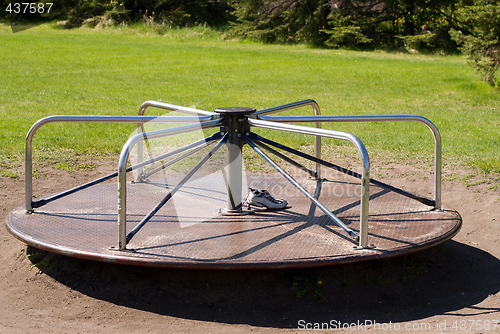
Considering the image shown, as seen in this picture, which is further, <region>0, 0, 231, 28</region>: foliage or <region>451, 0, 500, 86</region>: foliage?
<region>0, 0, 231, 28</region>: foliage

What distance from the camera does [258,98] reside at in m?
11.4

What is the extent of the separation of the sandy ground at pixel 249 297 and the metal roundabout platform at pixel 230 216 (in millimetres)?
214

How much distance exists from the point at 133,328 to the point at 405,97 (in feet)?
29.6

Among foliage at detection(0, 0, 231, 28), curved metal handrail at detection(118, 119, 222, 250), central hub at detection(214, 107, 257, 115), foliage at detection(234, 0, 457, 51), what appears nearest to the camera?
curved metal handrail at detection(118, 119, 222, 250)

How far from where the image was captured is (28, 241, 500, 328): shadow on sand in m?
3.83

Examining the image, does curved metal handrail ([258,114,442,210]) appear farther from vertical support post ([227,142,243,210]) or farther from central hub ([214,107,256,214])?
vertical support post ([227,142,243,210])

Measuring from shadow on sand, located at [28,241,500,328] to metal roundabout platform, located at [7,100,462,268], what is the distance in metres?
0.20

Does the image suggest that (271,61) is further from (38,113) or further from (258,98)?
(38,113)

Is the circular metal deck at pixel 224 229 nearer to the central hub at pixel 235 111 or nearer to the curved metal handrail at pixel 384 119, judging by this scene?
the curved metal handrail at pixel 384 119

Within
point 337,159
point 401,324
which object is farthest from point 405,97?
point 401,324

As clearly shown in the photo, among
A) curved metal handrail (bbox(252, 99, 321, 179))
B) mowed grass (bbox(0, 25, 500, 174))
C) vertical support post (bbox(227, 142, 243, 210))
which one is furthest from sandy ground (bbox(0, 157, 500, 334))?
mowed grass (bbox(0, 25, 500, 174))

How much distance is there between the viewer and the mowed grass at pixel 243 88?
7898mm

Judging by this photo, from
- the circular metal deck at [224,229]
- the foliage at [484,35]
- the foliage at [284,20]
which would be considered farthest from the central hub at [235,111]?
the foliage at [284,20]

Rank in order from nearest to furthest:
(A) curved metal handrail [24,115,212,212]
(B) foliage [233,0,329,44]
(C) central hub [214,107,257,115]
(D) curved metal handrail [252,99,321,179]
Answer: (A) curved metal handrail [24,115,212,212], (C) central hub [214,107,257,115], (D) curved metal handrail [252,99,321,179], (B) foliage [233,0,329,44]
